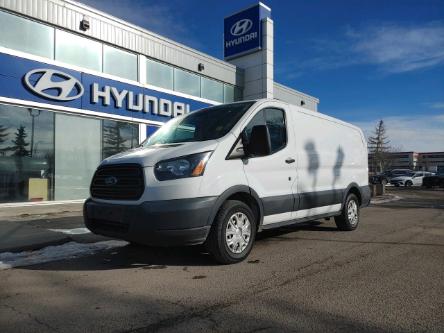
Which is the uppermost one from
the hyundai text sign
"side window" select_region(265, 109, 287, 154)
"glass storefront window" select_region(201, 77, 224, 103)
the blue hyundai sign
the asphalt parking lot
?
the hyundai text sign

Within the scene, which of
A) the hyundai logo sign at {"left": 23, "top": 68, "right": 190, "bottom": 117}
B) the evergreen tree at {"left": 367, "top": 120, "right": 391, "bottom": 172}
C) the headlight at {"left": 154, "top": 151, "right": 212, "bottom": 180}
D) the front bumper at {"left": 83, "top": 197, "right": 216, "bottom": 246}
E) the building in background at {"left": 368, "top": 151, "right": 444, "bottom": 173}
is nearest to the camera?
the front bumper at {"left": 83, "top": 197, "right": 216, "bottom": 246}

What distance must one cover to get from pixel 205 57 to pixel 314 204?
15710mm

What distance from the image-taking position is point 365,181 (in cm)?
861

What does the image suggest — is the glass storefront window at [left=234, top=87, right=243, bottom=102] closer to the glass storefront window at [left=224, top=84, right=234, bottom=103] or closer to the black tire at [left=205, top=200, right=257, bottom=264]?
the glass storefront window at [left=224, top=84, right=234, bottom=103]

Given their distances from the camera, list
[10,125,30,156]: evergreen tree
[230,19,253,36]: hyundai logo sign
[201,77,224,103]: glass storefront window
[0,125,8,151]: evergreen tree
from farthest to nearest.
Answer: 1. [230,19,253,36]: hyundai logo sign
2. [201,77,224,103]: glass storefront window
3. [10,125,30,156]: evergreen tree
4. [0,125,8,151]: evergreen tree

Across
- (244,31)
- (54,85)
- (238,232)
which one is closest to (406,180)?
(244,31)

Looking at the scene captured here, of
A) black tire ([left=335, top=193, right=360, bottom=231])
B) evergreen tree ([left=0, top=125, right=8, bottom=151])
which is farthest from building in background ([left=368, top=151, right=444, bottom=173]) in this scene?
black tire ([left=335, top=193, right=360, bottom=231])

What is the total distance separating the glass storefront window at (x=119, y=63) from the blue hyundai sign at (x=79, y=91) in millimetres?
462

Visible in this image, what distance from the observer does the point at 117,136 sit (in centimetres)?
1634

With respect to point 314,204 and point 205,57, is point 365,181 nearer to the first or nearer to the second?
point 314,204

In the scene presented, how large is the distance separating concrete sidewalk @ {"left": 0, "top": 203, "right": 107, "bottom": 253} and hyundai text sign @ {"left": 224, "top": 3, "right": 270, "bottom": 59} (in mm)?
15307

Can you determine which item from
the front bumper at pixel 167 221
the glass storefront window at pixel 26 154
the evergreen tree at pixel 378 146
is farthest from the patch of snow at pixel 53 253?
the evergreen tree at pixel 378 146

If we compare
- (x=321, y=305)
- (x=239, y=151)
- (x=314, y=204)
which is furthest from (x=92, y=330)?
(x=314, y=204)

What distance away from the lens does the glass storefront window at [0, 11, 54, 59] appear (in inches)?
506
